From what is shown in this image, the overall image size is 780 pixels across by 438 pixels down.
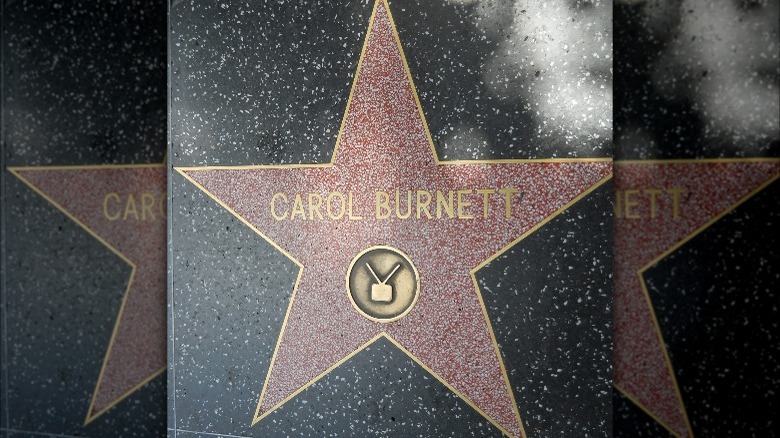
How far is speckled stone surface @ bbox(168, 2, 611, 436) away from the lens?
1435mm

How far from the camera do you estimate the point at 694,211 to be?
1.82m

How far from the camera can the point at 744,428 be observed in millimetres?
1819

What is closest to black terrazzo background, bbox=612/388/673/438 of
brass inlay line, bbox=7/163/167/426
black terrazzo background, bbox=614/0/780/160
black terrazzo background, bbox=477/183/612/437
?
black terrazzo background, bbox=477/183/612/437

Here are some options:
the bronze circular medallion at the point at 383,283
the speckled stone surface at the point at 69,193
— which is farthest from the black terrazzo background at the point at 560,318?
the speckled stone surface at the point at 69,193

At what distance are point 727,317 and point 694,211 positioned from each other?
0.31 meters

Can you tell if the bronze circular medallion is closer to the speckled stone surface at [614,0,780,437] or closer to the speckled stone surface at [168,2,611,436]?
the speckled stone surface at [168,2,611,436]

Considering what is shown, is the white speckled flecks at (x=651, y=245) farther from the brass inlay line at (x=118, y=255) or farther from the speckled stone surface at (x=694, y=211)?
the brass inlay line at (x=118, y=255)

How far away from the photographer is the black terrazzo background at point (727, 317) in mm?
1794

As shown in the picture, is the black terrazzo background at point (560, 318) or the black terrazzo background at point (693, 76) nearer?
the black terrazzo background at point (560, 318)

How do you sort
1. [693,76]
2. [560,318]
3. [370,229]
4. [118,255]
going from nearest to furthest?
[560,318] < [370,229] < [693,76] < [118,255]

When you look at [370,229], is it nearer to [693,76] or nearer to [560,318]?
[560,318]

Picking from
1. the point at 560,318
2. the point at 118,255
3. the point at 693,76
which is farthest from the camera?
the point at 118,255

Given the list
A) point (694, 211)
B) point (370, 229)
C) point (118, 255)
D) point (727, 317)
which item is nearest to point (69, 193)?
point (118, 255)

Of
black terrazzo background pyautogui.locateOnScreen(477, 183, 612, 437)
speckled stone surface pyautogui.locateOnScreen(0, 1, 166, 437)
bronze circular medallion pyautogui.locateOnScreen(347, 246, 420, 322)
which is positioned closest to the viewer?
black terrazzo background pyautogui.locateOnScreen(477, 183, 612, 437)
